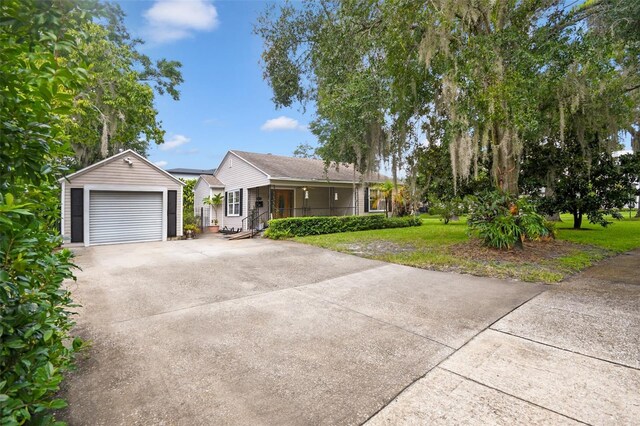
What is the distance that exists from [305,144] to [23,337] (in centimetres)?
3218

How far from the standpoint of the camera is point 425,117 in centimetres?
917

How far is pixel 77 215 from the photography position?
11.4 meters

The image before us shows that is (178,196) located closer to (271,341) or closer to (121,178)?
(121,178)

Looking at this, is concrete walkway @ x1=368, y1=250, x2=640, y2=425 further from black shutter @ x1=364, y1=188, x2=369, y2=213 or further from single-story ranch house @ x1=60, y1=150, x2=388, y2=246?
black shutter @ x1=364, y1=188, x2=369, y2=213

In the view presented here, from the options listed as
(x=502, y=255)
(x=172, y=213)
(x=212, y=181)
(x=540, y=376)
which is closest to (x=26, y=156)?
(x=540, y=376)

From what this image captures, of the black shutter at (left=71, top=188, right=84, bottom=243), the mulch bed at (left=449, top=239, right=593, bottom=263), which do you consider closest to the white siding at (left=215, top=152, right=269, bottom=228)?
the black shutter at (left=71, top=188, right=84, bottom=243)

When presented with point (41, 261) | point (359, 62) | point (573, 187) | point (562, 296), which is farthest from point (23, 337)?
point (573, 187)

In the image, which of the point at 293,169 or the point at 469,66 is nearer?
the point at 469,66

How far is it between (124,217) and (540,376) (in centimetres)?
1380

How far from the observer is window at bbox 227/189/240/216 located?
16.9m

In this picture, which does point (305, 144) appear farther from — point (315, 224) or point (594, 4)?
point (594, 4)

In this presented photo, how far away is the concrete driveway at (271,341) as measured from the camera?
86.0 inches

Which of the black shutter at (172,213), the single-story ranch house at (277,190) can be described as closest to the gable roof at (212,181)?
the single-story ranch house at (277,190)

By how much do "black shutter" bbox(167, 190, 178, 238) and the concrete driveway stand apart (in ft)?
24.1
